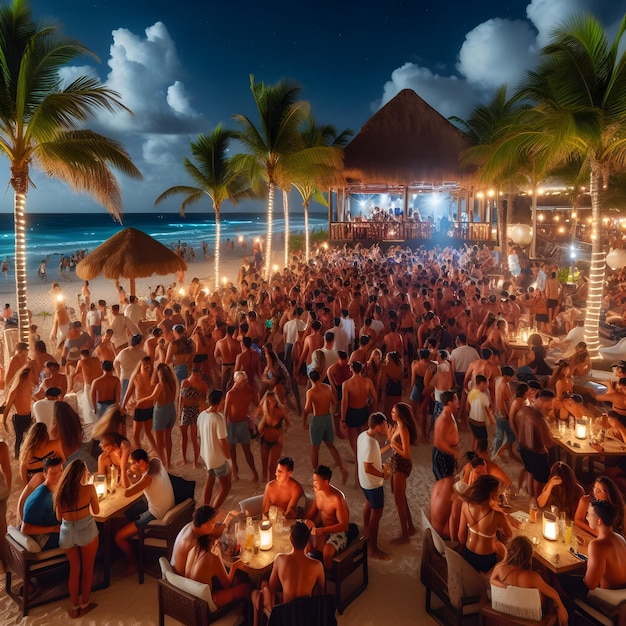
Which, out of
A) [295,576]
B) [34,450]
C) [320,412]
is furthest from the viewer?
[320,412]

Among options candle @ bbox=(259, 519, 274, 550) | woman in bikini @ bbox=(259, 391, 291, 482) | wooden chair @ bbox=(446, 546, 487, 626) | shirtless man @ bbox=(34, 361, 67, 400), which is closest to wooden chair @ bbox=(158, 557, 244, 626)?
candle @ bbox=(259, 519, 274, 550)

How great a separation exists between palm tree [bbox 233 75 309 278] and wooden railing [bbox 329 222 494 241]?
266 inches

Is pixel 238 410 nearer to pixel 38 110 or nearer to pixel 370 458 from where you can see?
pixel 370 458

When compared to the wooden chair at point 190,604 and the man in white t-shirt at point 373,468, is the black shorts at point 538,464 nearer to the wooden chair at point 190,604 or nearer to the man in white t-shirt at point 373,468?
the man in white t-shirt at point 373,468

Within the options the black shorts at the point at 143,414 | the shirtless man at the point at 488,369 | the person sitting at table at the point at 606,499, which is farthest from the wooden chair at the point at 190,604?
the shirtless man at the point at 488,369

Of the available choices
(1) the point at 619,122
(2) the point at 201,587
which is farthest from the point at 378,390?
(1) the point at 619,122

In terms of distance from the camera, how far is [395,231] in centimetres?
2322

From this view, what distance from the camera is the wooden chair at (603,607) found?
11.0 feet

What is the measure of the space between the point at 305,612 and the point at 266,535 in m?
0.80

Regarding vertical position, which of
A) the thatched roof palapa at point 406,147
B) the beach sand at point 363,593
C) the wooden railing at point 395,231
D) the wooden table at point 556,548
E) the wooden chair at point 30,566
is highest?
the thatched roof palapa at point 406,147

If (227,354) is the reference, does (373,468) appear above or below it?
below

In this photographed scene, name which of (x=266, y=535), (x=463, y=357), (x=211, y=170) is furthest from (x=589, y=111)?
(x=211, y=170)

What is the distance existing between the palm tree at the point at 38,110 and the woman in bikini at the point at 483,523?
847 centimetres

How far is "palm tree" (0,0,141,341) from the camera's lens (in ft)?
28.2
